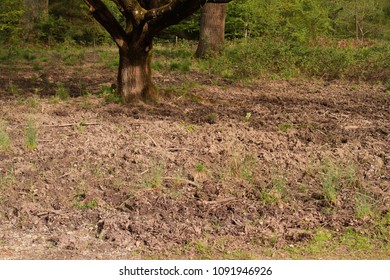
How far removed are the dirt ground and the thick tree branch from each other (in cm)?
94

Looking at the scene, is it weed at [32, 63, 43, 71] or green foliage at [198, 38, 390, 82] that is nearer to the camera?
green foliage at [198, 38, 390, 82]

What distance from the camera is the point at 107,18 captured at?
9344 millimetres

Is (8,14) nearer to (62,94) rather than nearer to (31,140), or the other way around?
(62,94)

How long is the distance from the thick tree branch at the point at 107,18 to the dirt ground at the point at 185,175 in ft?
3.09

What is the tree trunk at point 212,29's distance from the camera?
14953mm

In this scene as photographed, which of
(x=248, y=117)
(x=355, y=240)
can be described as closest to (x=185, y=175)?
(x=355, y=240)

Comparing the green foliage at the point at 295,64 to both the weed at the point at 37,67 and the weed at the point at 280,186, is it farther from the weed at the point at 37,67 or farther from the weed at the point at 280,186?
the weed at the point at 280,186

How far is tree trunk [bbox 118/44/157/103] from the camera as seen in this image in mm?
9547

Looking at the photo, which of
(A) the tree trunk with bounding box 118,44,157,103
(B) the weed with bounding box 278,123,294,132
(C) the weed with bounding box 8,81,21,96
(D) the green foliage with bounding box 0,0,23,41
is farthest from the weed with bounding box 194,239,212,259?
(D) the green foliage with bounding box 0,0,23,41

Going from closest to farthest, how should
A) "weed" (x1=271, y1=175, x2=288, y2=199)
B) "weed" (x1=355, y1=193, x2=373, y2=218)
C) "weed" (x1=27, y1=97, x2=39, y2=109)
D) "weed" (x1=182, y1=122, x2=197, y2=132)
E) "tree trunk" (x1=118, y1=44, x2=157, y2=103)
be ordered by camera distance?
"weed" (x1=355, y1=193, x2=373, y2=218)
"weed" (x1=271, y1=175, x2=288, y2=199)
"weed" (x1=182, y1=122, x2=197, y2=132)
"weed" (x1=27, y1=97, x2=39, y2=109)
"tree trunk" (x1=118, y1=44, x2=157, y2=103)

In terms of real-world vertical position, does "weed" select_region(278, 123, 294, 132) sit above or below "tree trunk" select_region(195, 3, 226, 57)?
below

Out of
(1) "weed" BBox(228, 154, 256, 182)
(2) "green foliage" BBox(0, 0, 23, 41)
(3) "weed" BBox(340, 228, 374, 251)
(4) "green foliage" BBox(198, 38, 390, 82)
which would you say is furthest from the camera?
(2) "green foliage" BBox(0, 0, 23, 41)

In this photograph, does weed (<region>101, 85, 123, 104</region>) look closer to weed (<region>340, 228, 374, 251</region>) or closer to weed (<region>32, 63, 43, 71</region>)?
weed (<region>32, 63, 43, 71</region>)

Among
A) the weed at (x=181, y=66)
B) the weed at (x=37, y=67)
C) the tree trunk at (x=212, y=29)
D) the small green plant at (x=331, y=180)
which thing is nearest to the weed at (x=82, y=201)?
the small green plant at (x=331, y=180)
